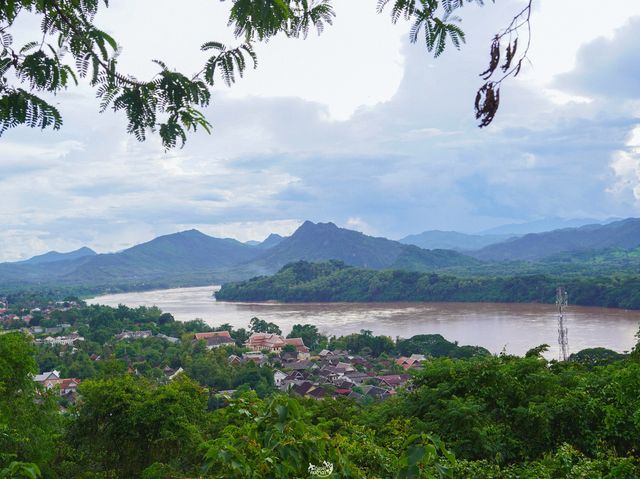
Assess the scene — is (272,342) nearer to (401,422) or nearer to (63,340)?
(63,340)

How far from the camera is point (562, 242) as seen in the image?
103 m

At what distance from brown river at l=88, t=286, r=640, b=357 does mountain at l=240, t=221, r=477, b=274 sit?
43.7m

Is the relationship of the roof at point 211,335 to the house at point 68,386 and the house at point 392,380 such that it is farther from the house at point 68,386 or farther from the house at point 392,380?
the house at point 392,380

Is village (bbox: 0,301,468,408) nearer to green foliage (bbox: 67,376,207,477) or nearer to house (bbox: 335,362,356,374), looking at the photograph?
house (bbox: 335,362,356,374)

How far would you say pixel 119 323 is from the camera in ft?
97.9

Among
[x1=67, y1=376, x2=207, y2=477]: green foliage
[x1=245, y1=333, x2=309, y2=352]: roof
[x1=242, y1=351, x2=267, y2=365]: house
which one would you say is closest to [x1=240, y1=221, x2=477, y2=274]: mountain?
[x1=245, y1=333, x2=309, y2=352]: roof

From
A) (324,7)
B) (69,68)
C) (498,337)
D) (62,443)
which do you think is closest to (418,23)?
(324,7)

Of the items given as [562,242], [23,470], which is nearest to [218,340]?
[23,470]

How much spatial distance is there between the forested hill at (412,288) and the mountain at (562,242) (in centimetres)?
5157

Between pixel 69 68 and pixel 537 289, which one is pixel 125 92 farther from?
pixel 537 289

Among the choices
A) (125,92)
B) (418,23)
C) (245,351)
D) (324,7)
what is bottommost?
(245,351)

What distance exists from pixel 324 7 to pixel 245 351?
→ 2170 centimetres

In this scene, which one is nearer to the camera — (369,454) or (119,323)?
(369,454)

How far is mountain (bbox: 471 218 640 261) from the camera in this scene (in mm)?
94625
